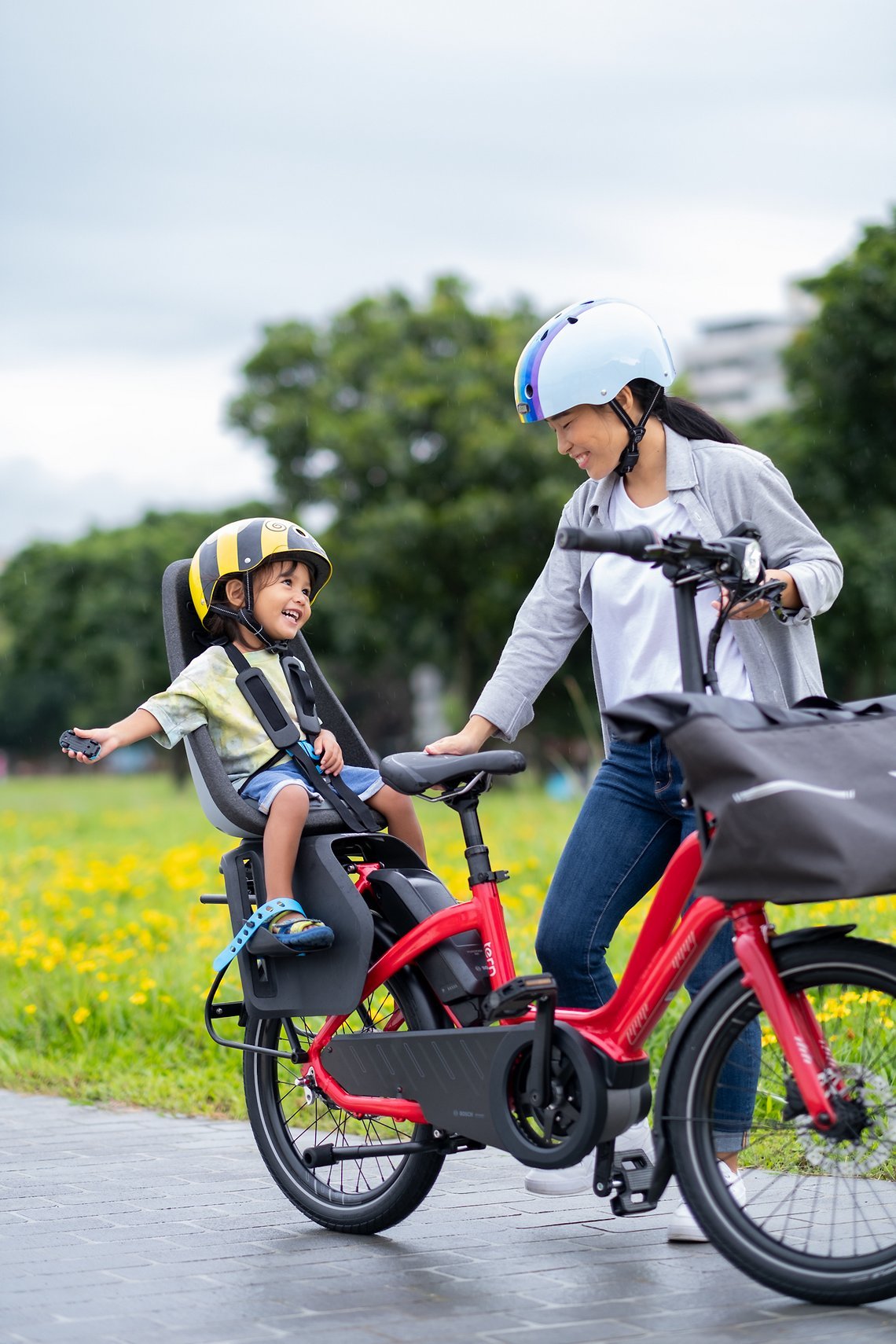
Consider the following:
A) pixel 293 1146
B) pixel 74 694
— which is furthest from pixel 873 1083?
pixel 74 694

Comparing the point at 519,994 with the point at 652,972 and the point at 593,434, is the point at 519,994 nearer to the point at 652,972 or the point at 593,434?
the point at 652,972

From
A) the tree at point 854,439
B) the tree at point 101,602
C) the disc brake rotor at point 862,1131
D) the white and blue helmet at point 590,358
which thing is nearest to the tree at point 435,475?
the tree at point 854,439

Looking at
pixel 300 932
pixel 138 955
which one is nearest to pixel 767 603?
pixel 300 932

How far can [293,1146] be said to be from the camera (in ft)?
14.7

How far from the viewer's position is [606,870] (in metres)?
4.09

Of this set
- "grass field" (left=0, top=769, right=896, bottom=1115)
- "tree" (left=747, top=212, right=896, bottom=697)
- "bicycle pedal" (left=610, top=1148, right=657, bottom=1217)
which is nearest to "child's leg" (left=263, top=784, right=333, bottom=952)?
"bicycle pedal" (left=610, top=1148, right=657, bottom=1217)

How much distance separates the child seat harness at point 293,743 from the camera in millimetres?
4297

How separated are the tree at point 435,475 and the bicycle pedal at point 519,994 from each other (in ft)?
79.8

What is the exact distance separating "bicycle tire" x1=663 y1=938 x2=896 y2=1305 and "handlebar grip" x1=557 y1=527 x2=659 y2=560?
842 millimetres

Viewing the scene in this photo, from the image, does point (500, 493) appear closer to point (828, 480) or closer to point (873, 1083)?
point (828, 480)

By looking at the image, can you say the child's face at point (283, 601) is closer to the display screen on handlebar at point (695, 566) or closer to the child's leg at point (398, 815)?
the child's leg at point (398, 815)

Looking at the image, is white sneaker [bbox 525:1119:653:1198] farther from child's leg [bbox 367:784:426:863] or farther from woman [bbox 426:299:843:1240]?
child's leg [bbox 367:784:426:863]

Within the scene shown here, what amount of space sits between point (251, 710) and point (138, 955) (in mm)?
3747

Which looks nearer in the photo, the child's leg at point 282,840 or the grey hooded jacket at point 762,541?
the grey hooded jacket at point 762,541
